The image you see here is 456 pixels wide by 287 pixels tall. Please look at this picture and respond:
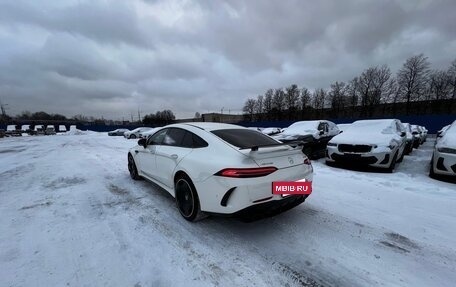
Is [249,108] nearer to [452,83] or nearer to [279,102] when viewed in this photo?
[279,102]

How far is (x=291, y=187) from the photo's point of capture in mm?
2764

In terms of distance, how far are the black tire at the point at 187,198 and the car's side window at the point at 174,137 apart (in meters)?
0.65

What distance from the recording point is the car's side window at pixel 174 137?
369 cm

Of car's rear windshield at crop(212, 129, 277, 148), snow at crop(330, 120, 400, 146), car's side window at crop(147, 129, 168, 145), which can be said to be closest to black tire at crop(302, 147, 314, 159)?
snow at crop(330, 120, 400, 146)

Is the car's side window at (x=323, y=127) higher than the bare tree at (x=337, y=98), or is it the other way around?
the bare tree at (x=337, y=98)

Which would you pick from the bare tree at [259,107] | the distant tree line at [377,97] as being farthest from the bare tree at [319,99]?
the bare tree at [259,107]

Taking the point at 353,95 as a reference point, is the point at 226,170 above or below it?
below

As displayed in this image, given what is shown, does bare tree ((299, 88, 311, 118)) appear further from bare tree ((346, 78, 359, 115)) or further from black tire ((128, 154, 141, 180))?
black tire ((128, 154, 141, 180))

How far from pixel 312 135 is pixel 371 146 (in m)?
2.85

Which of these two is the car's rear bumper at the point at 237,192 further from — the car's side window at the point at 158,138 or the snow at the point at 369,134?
the snow at the point at 369,134

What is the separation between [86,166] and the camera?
24.0ft

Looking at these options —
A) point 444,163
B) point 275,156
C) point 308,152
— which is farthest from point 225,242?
point 308,152

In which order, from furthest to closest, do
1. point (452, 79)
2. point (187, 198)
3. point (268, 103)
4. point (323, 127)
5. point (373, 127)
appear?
point (268, 103) < point (452, 79) < point (323, 127) < point (373, 127) < point (187, 198)

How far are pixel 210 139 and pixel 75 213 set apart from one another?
2.57 metres
